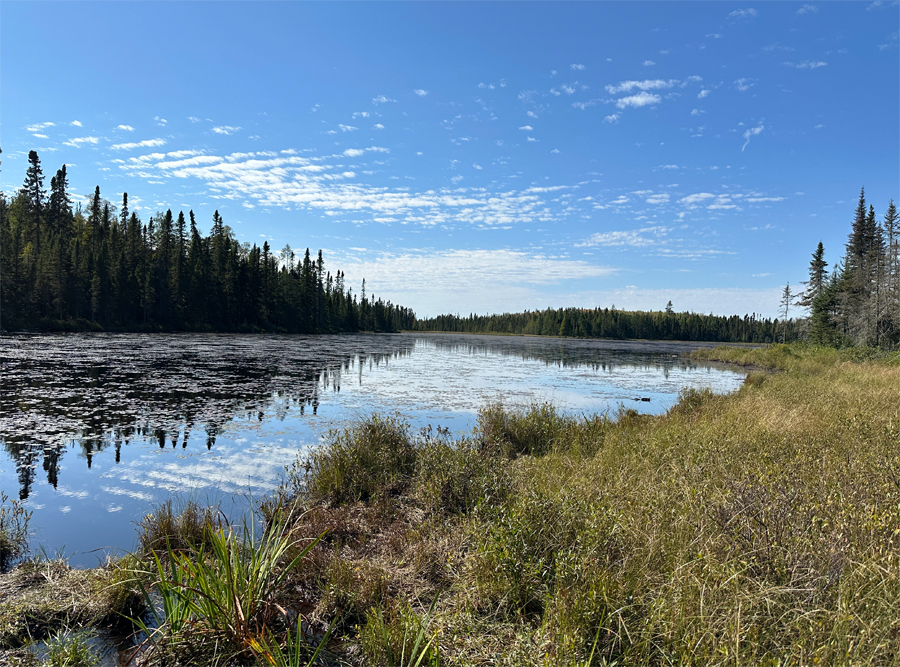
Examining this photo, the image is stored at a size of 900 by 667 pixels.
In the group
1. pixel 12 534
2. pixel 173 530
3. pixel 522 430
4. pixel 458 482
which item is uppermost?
pixel 458 482

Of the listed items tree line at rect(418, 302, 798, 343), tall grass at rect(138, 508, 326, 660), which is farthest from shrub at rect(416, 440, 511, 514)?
tree line at rect(418, 302, 798, 343)

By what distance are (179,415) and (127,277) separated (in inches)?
2029

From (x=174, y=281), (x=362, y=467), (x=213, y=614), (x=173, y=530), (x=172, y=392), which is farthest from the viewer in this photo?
(x=174, y=281)

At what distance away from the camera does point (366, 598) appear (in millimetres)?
4145

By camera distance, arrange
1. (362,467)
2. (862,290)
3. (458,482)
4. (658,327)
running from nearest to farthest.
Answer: (458,482), (362,467), (862,290), (658,327)

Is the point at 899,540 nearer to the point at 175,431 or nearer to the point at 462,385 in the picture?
the point at 175,431

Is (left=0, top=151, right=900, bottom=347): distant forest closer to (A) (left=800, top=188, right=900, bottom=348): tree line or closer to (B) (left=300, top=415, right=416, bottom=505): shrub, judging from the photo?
(A) (left=800, top=188, right=900, bottom=348): tree line

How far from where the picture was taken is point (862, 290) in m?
42.7

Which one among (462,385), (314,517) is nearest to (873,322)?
(462,385)

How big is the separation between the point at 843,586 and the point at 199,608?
4483 millimetres

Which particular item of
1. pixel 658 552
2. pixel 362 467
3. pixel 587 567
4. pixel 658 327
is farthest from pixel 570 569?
pixel 658 327

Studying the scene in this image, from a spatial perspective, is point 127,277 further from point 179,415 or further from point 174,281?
point 179,415

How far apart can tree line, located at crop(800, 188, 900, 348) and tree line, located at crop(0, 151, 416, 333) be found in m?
70.2

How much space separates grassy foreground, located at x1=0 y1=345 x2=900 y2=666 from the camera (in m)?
2.80
